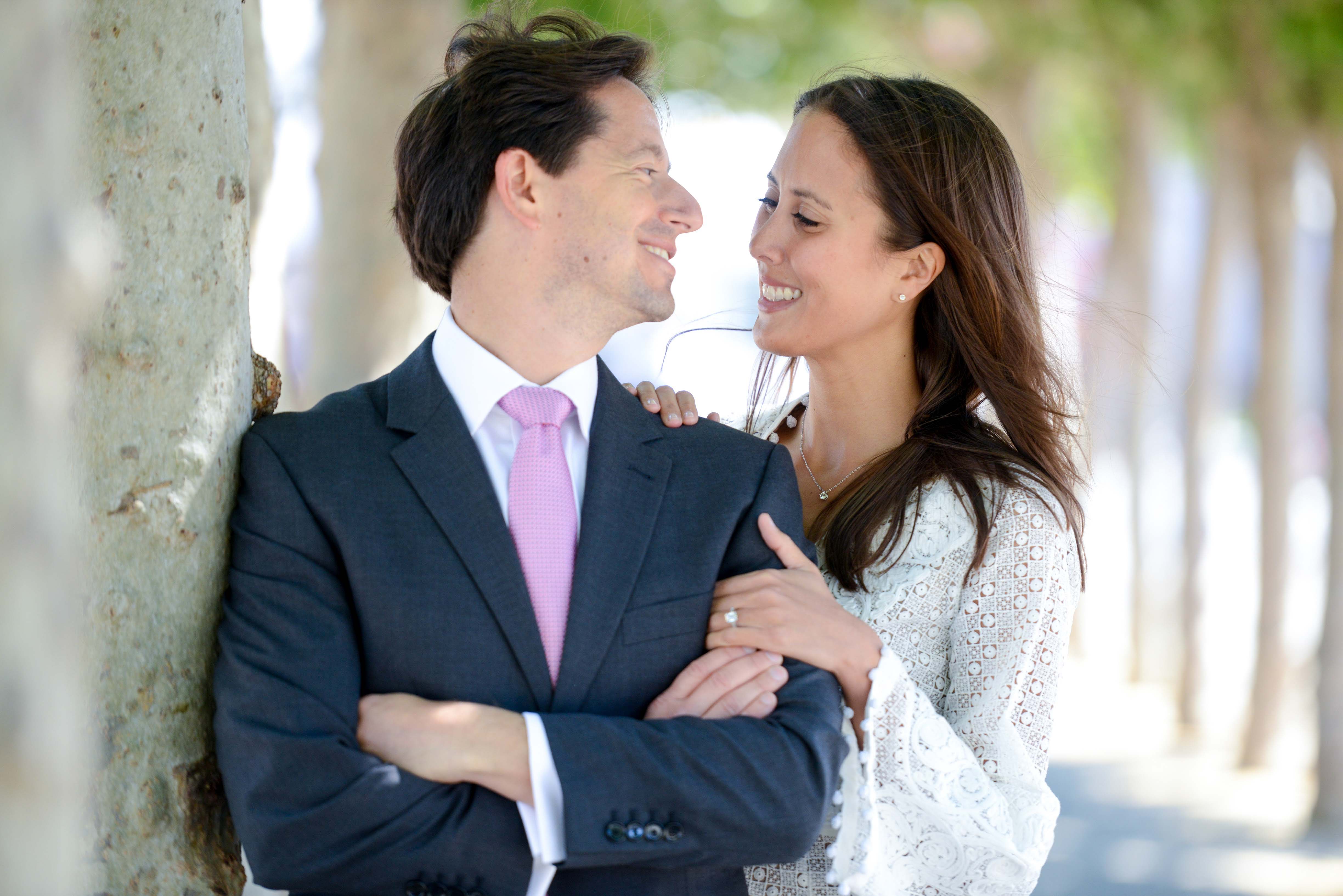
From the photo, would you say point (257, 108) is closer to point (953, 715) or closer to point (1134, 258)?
point (953, 715)

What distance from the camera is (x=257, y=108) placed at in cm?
439

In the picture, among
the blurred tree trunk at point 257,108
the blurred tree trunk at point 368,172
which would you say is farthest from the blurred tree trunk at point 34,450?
the blurred tree trunk at point 368,172

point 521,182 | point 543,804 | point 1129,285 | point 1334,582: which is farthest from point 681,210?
point 1129,285

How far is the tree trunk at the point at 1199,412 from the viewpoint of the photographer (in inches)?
459

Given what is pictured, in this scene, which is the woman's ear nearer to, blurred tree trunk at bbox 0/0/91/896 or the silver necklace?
the silver necklace

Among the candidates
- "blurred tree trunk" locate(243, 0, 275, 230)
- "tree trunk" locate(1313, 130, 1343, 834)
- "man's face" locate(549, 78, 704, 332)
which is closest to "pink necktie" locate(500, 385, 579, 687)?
"man's face" locate(549, 78, 704, 332)

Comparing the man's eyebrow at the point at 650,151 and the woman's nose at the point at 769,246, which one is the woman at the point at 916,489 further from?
the man's eyebrow at the point at 650,151

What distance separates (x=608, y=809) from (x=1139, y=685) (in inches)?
535

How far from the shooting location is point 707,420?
268 cm

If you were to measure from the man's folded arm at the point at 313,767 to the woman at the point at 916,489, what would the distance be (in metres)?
0.42

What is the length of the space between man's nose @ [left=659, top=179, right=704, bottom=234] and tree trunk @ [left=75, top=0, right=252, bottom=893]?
860 mm

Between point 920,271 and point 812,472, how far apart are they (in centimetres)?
64

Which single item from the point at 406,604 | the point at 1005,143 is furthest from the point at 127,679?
the point at 1005,143

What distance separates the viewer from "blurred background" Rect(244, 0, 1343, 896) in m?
6.20
